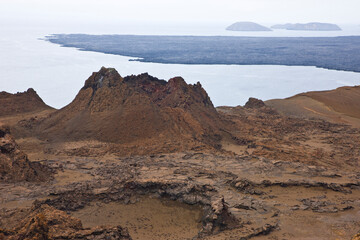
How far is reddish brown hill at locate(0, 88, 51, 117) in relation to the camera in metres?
24.0

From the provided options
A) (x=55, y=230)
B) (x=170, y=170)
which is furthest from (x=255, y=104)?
(x=55, y=230)

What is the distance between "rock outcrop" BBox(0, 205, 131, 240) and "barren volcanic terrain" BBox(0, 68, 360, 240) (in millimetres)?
21

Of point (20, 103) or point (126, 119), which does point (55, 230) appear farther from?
point (20, 103)

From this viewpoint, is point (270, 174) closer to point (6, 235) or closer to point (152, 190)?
point (152, 190)

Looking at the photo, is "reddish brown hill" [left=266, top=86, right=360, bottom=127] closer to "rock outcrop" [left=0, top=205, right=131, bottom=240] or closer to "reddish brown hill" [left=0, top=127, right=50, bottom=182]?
"reddish brown hill" [left=0, top=127, right=50, bottom=182]

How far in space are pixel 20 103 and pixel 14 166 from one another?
14.0 meters

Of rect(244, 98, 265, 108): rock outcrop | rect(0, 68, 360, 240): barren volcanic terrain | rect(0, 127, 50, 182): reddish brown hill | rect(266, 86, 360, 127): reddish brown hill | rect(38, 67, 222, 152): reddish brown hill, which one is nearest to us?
rect(0, 68, 360, 240): barren volcanic terrain

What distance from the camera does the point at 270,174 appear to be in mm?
13656

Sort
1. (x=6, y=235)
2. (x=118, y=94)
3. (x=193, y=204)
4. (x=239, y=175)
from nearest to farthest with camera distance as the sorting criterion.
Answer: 1. (x=6, y=235)
2. (x=193, y=204)
3. (x=239, y=175)
4. (x=118, y=94)

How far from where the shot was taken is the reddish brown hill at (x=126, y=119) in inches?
720

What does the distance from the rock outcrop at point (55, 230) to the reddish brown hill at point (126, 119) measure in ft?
32.3

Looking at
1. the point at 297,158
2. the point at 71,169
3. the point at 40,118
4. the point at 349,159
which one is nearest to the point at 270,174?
the point at 297,158

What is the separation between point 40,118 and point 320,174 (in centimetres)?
1582

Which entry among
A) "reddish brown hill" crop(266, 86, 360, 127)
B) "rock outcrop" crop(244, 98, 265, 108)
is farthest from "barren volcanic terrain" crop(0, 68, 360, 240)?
"rock outcrop" crop(244, 98, 265, 108)
